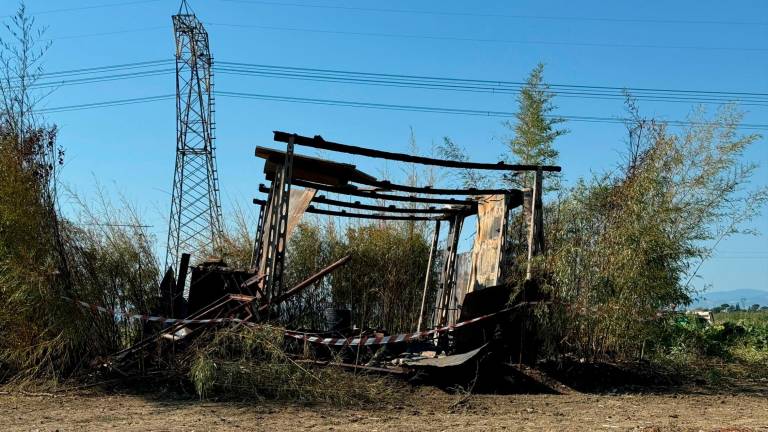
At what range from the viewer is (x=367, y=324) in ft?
39.7

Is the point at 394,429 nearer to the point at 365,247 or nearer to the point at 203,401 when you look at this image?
the point at 203,401

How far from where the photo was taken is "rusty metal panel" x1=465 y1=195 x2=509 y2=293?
10.0 m

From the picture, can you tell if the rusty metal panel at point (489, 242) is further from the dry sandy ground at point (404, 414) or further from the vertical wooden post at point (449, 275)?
the dry sandy ground at point (404, 414)

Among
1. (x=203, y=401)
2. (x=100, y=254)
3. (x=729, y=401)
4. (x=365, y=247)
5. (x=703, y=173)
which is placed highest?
(x=703, y=173)

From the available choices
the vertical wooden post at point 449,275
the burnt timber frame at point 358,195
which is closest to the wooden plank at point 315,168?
the burnt timber frame at point 358,195

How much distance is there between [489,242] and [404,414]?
422 cm

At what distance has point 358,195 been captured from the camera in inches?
405

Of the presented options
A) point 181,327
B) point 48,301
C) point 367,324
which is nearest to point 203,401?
point 181,327

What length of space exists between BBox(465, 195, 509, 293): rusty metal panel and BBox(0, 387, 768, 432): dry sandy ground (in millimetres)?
2496

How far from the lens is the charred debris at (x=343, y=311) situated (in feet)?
26.7

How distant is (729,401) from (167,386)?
5.99 metres

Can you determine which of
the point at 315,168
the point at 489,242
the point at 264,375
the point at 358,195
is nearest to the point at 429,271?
the point at 489,242

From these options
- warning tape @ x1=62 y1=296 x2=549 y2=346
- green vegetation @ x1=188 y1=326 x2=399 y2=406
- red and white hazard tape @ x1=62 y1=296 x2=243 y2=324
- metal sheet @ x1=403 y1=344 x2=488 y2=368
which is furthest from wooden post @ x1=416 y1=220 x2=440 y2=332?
red and white hazard tape @ x1=62 y1=296 x2=243 y2=324

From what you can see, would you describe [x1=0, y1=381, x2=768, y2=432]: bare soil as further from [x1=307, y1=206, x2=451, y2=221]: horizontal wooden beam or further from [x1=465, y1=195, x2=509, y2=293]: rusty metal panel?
[x1=307, y1=206, x2=451, y2=221]: horizontal wooden beam
